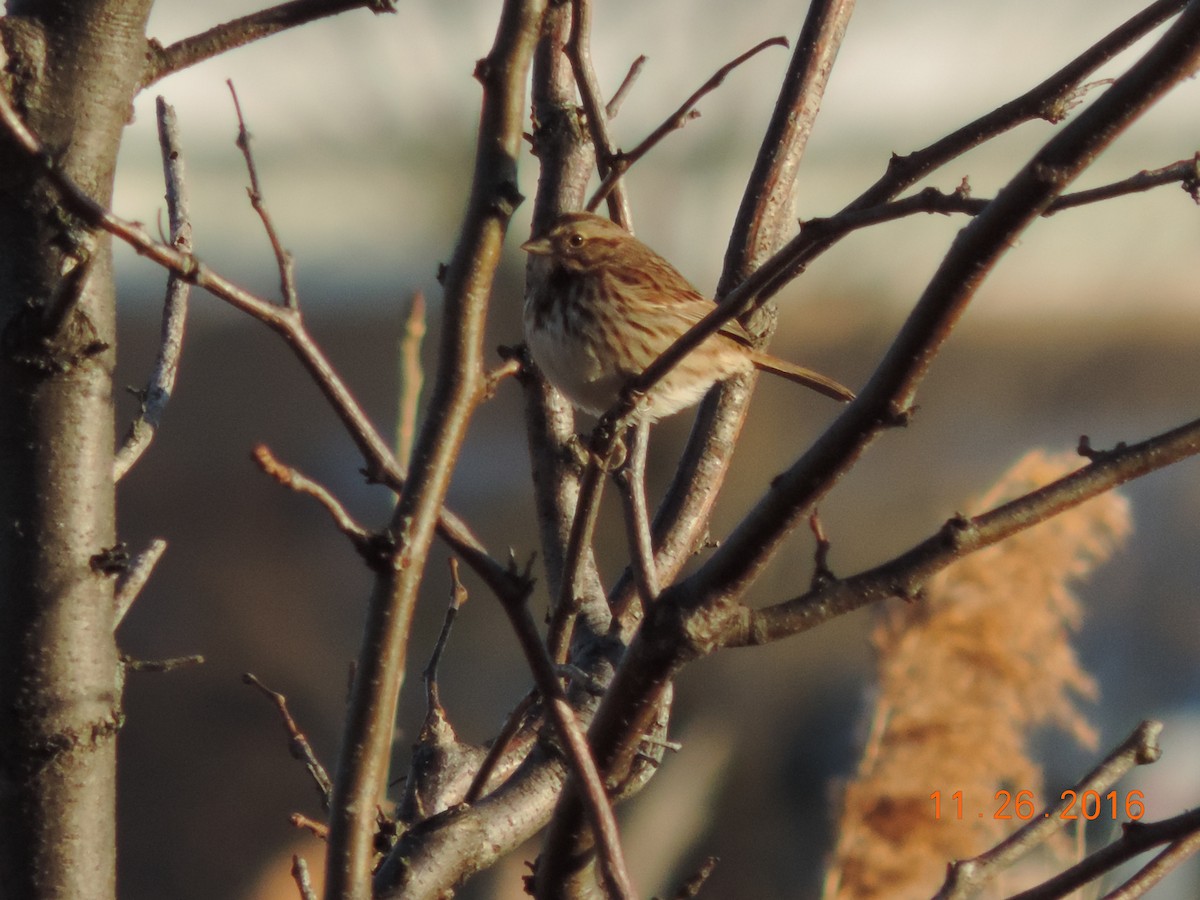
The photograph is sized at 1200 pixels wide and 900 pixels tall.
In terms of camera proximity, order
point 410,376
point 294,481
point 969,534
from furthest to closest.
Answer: point 410,376, point 969,534, point 294,481

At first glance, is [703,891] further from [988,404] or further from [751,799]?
[988,404]

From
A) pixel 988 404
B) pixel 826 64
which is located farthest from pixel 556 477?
pixel 988 404

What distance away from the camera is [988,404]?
21.2 feet

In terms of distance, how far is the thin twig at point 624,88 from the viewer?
216 cm

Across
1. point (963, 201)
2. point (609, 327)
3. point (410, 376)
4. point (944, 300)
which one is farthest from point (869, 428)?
point (609, 327)

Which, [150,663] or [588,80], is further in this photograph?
[588,80]

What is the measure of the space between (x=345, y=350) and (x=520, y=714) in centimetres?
450

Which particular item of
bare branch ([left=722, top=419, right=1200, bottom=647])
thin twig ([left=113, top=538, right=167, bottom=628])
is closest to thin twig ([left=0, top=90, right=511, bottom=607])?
bare branch ([left=722, top=419, right=1200, bottom=647])

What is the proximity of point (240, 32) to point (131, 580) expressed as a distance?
2.08 feet

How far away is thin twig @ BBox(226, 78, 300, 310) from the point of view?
1.36m

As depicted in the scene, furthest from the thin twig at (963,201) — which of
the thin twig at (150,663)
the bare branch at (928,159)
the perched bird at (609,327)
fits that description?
the perched bird at (609,327)

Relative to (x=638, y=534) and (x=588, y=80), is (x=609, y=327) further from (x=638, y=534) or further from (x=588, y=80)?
(x=638, y=534)

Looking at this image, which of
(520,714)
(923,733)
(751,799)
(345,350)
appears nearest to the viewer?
(520,714)

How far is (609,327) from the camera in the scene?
10.5 ft
